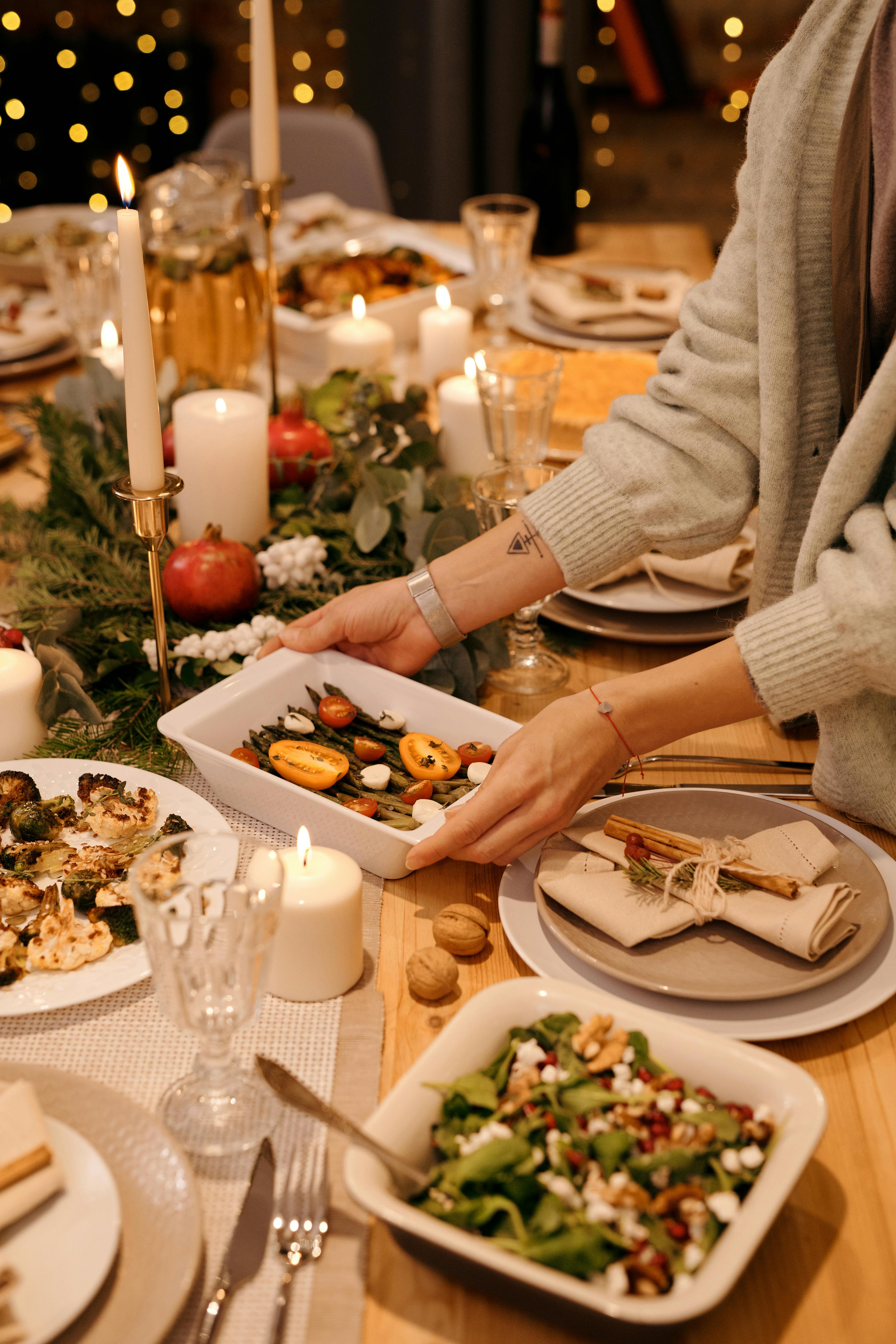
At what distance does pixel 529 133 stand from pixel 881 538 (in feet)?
6.39

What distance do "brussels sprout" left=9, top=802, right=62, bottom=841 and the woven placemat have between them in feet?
0.54

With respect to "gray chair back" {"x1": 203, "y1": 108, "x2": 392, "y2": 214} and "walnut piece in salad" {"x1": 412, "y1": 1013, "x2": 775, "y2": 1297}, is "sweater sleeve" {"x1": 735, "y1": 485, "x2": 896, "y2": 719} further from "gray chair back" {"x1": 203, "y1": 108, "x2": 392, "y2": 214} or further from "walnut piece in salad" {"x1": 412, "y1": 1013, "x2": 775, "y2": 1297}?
"gray chair back" {"x1": 203, "y1": 108, "x2": 392, "y2": 214}

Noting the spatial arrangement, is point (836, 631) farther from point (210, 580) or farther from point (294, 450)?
point (294, 450)

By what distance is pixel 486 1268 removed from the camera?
1.98ft

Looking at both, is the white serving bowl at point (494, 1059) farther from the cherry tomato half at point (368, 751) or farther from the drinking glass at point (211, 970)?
the cherry tomato half at point (368, 751)

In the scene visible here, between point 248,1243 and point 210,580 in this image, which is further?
point 210,580

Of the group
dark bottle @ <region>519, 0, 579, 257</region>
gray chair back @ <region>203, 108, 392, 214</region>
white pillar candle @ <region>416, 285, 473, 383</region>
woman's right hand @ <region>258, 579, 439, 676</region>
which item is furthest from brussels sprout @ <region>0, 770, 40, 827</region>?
gray chair back @ <region>203, 108, 392, 214</region>

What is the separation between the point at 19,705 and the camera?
3.50 ft

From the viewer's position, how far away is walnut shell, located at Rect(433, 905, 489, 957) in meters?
0.88

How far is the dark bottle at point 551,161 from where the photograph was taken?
242 cm

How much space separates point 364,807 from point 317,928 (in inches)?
6.6

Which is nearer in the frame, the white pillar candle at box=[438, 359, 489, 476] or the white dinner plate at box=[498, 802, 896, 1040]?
the white dinner plate at box=[498, 802, 896, 1040]

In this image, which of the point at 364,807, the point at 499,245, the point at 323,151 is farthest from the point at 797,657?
the point at 323,151

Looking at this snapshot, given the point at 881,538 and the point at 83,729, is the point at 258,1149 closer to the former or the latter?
the point at 83,729
